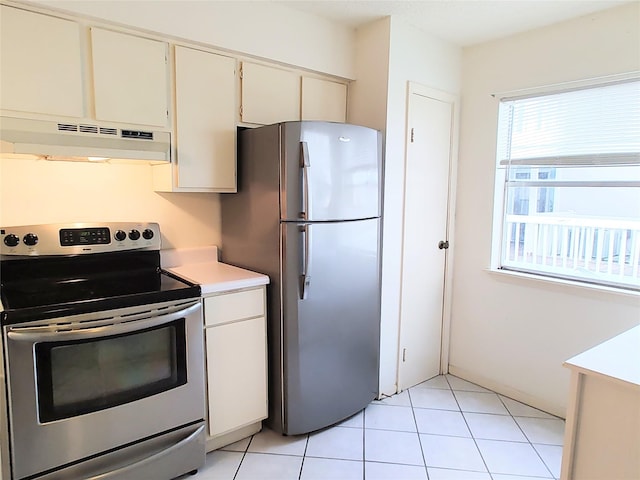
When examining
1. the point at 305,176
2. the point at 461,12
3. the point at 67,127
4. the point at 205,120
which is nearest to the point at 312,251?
the point at 305,176

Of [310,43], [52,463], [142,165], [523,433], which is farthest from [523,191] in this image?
[52,463]

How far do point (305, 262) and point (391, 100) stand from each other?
3.90 feet

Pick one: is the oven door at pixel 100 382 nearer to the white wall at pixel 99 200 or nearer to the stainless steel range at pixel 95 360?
the stainless steel range at pixel 95 360

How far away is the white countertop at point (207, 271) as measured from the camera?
6.77 feet

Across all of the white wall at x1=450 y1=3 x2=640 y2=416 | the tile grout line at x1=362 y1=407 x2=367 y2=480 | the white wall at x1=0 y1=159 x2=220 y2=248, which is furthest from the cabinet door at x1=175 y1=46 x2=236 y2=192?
the white wall at x1=450 y1=3 x2=640 y2=416

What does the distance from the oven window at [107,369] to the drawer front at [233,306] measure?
0.54 feet

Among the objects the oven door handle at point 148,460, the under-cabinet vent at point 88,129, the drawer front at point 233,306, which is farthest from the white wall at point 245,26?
the oven door handle at point 148,460

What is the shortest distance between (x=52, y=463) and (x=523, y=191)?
295cm

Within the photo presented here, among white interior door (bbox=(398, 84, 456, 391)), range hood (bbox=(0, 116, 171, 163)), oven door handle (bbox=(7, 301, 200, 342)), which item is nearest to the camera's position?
oven door handle (bbox=(7, 301, 200, 342))

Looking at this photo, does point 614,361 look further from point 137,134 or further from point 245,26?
point 245,26

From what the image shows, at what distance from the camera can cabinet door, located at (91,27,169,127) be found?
1.91m

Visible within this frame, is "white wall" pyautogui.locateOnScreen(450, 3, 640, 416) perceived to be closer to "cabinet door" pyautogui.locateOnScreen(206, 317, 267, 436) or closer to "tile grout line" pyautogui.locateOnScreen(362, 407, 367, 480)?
"tile grout line" pyautogui.locateOnScreen(362, 407, 367, 480)

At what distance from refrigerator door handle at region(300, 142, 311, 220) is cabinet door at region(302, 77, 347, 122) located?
66 cm

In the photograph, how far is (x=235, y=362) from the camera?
2135mm
